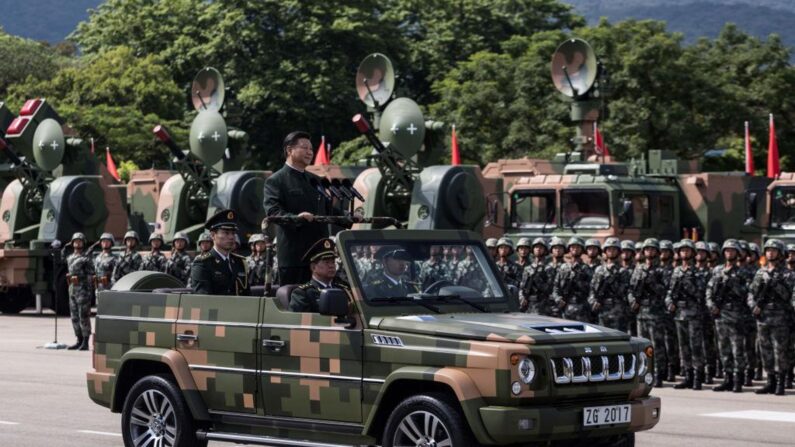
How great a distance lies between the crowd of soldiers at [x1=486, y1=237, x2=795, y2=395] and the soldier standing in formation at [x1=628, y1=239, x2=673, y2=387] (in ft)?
0.04

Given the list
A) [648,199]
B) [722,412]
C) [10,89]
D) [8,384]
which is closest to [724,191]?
[648,199]

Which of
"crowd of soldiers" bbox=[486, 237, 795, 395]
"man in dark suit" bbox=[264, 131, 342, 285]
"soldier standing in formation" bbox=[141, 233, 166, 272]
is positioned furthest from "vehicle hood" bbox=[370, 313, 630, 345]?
"soldier standing in formation" bbox=[141, 233, 166, 272]

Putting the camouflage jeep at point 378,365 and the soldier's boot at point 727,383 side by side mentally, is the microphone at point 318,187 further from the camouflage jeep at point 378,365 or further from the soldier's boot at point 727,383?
the soldier's boot at point 727,383

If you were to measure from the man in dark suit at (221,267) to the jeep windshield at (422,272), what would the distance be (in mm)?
1577

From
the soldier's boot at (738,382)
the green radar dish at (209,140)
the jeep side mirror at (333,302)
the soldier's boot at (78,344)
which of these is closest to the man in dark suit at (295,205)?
the jeep side mirror at (333,302)

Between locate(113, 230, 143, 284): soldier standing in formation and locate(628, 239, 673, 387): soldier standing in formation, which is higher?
locate(113, 230, 143, 284): soldier standing in formation

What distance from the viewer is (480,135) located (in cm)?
4725

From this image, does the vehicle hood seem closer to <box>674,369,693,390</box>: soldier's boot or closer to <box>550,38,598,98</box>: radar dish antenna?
<box>674,369,693,390</box>: soldier's boot

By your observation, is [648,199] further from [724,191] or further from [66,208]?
[66,208]

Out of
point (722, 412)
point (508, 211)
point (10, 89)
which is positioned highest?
point (10, 89)

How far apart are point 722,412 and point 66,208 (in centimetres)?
1860

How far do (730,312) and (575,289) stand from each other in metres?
2.09

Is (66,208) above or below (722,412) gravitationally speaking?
above

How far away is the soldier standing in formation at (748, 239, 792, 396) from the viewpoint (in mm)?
16406
